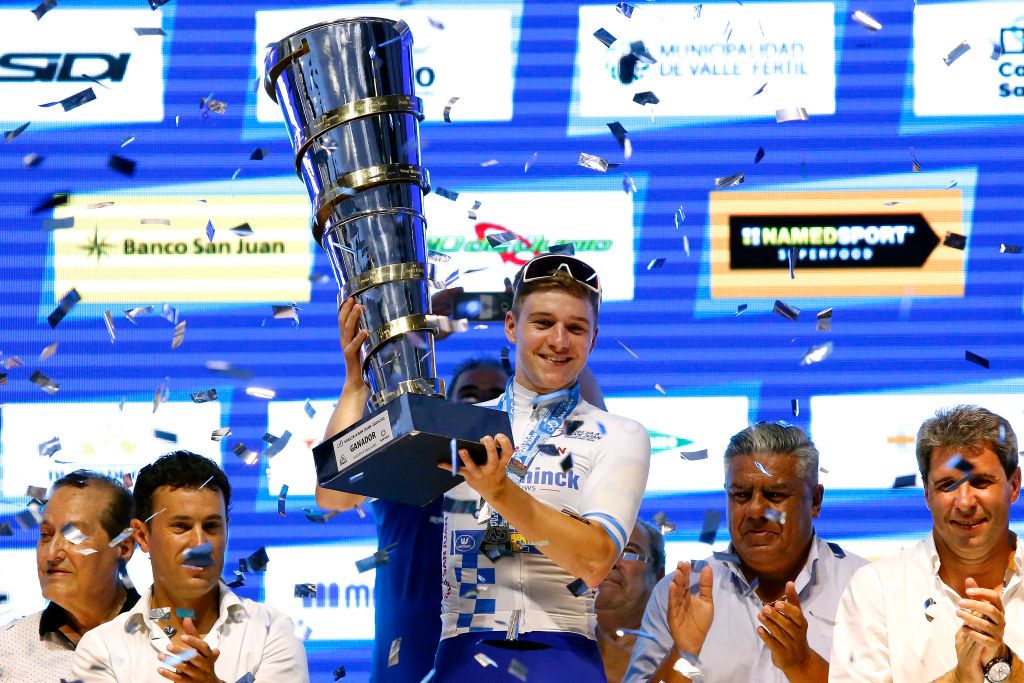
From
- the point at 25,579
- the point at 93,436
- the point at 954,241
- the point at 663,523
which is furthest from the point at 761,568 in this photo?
the point at 25,579

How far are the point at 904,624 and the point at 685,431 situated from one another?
190 cm

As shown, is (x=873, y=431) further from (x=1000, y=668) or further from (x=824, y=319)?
(x=1000, y=668)

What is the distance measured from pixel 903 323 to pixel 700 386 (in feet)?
2.42

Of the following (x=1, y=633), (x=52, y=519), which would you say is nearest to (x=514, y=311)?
(x=52, y=519)

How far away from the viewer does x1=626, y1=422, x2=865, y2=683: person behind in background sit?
353 cm

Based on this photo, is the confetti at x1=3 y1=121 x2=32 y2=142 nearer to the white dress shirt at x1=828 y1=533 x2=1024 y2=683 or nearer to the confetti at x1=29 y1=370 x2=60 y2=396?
the confetti at x1=29 y1=370 x2=60 y2=396

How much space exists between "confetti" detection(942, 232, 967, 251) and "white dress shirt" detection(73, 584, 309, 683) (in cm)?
279

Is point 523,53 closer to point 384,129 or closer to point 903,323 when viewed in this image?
point 903,323

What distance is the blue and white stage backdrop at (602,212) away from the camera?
16.2ft

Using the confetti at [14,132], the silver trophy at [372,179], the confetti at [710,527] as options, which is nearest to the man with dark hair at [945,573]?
the confetti at [710,527]

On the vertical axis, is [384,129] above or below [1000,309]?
above

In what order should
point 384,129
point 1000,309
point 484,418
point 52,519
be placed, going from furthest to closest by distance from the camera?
point 1000,309 → point 52,519 → point 384,129 → point 484,418

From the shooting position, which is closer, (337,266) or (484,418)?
(484,418)

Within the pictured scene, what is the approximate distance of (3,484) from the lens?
4766mm
